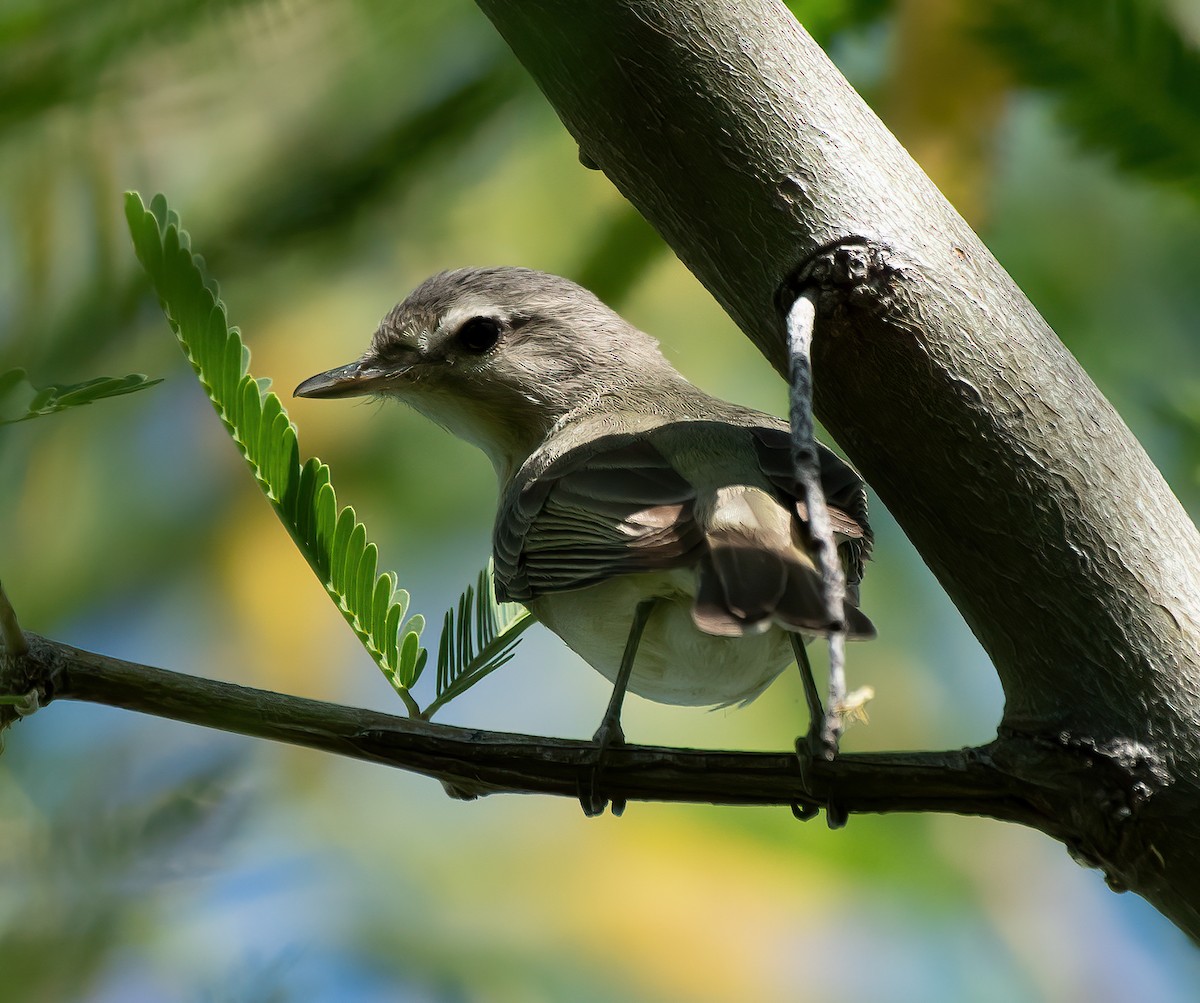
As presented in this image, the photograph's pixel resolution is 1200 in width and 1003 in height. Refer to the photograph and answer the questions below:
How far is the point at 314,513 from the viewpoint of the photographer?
1.95m

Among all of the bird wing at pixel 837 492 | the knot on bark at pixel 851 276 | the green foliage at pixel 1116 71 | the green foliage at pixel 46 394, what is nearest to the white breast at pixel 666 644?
the bird wing at pixel 837 492

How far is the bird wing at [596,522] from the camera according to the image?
231cm

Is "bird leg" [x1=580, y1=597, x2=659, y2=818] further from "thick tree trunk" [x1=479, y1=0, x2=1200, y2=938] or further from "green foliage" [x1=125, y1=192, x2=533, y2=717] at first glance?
"thick tree trunk" [x1=479, y1=0, x2=1200, y2=938]

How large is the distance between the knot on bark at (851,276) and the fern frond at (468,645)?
2.61 ft

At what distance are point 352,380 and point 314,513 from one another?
1622 mm

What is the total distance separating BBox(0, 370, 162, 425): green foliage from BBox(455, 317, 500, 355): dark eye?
2.59 metres

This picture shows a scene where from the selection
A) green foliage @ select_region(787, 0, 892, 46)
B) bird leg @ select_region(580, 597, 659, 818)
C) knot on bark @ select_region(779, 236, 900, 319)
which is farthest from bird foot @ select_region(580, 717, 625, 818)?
green foliage @ select_region(787, 0, 892, 46)

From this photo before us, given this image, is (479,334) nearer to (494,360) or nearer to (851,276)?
(494,360)

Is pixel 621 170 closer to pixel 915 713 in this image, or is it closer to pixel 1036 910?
pixel 915 713

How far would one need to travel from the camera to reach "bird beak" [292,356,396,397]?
11.4ft

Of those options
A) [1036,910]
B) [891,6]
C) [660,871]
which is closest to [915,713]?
[1036,910]

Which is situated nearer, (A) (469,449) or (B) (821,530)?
(B) (821,530)

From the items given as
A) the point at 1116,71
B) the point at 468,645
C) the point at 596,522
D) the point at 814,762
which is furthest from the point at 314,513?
the point at 1116,71

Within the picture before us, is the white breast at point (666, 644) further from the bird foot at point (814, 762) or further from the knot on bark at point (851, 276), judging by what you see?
the knot on bark at point (851, 276)
